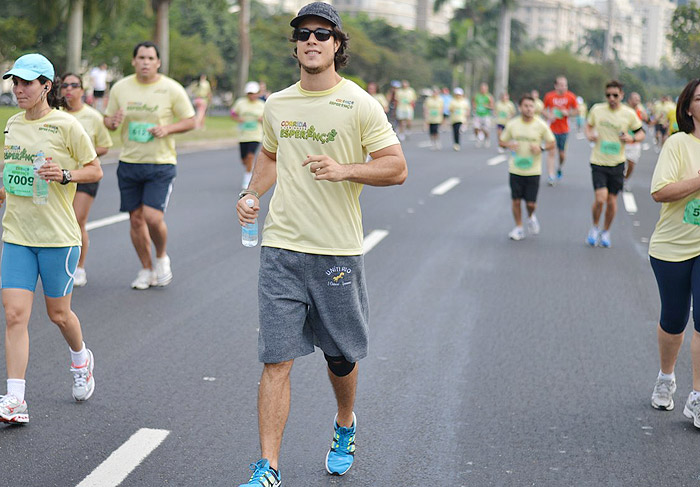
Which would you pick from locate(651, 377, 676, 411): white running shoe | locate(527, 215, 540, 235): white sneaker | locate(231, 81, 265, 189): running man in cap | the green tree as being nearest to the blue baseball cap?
locate(651, 377, 676, 411): white running shoe

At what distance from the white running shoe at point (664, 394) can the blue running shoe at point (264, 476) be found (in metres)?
2.61

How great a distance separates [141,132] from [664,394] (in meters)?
4.80

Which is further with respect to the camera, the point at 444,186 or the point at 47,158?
the point at 444,186

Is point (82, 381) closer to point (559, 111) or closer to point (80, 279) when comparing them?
point (80, 279)

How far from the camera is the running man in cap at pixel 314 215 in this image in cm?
425

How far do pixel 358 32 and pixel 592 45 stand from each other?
103780 millimetres

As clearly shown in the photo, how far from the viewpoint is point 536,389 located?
6152 mm

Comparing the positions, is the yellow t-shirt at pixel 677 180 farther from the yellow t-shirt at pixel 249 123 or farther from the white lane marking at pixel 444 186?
the white lane marking at pixel 444 186

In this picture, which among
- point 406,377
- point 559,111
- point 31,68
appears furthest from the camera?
point 559,111

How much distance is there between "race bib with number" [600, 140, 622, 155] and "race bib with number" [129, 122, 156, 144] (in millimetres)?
5867

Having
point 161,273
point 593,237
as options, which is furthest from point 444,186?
point 161,273

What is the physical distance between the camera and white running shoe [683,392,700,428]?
540 centimetres

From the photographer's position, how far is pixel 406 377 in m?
6.33

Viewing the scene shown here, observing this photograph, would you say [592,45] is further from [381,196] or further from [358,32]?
[381,196]
